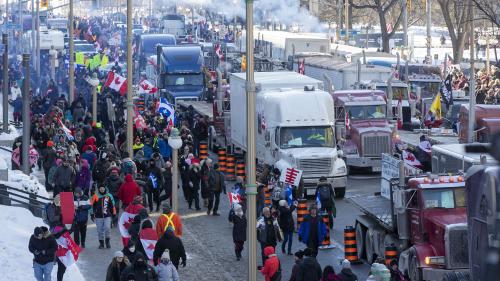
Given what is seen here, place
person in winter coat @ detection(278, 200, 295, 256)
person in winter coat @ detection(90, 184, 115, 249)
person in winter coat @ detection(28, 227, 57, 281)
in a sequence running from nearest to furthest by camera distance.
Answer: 1. person in winter coat @ detection(28, 227, 57, 281)
2. person in winter coat @ detection(278, 200, 295, 256)
3. person in winter coat @ detection(90, 184, 115, 249)

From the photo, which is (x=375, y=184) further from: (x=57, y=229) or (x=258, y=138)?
(x=57, y=229)

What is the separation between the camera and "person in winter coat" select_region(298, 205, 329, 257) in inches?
969

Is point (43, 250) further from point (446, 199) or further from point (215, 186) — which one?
point (215, 186)

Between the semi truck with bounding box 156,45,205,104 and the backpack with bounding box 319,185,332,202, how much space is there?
98.6ft

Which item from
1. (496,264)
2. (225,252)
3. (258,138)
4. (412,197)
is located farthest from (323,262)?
(496,264)

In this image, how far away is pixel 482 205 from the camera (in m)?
14.0

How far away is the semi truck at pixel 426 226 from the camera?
68.0ft

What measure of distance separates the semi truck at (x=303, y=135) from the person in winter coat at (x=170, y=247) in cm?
1036

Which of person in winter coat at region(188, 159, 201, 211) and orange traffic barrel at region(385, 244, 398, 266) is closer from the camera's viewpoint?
orange traffic barrel at region(385, 244, 398, 266)

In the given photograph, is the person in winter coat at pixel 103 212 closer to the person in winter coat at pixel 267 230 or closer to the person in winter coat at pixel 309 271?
the person in winter coat at pixel 267 230

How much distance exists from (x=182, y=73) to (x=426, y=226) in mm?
37962

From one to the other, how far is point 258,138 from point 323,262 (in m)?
10.6

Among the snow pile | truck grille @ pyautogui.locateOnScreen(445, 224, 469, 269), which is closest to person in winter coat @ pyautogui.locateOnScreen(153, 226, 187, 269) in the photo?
the snow pile

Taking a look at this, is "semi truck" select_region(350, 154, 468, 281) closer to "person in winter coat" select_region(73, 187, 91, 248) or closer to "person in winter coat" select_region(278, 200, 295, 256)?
"person in winter coat" select_region(278, 200, 295, 256)
